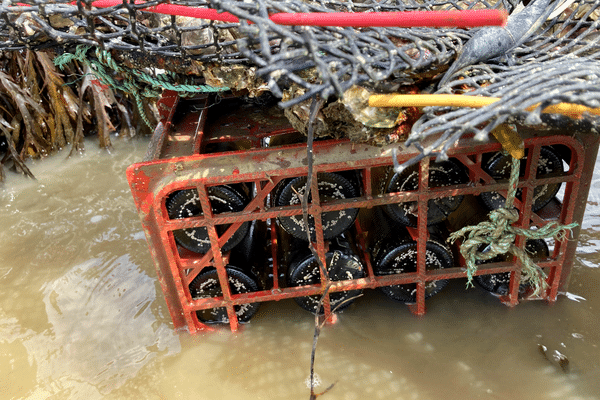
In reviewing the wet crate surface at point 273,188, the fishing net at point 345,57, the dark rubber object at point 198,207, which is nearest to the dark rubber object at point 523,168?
the wet crate surface at point 273,188

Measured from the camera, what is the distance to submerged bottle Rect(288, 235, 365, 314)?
3.16 m

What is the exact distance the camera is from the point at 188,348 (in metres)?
3.31

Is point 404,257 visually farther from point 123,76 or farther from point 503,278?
point 123,76

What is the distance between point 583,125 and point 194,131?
2550 mm

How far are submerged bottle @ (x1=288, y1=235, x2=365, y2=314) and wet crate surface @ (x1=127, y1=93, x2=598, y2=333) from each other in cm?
8

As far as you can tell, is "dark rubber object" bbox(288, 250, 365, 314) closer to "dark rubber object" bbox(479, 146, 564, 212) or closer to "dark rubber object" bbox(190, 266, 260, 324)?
"dark rubber object" bbox(190, 266, 260, 324)

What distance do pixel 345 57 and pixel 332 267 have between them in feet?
5.95

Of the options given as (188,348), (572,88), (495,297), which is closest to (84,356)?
(188,348)

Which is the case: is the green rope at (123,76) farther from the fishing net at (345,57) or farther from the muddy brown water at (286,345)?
the muddy brown water at (286,345)

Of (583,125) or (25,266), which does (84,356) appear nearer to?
(25,266)

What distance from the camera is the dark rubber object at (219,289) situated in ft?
10.6

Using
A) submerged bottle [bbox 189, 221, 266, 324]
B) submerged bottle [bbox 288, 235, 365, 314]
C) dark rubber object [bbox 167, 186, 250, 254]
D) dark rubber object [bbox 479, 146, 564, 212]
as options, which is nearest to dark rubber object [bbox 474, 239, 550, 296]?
dark rubber object [bbox 479, 146, 564, 212]

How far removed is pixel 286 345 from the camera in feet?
10.8

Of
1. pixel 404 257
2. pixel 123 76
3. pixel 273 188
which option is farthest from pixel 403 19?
pixel 123 76
